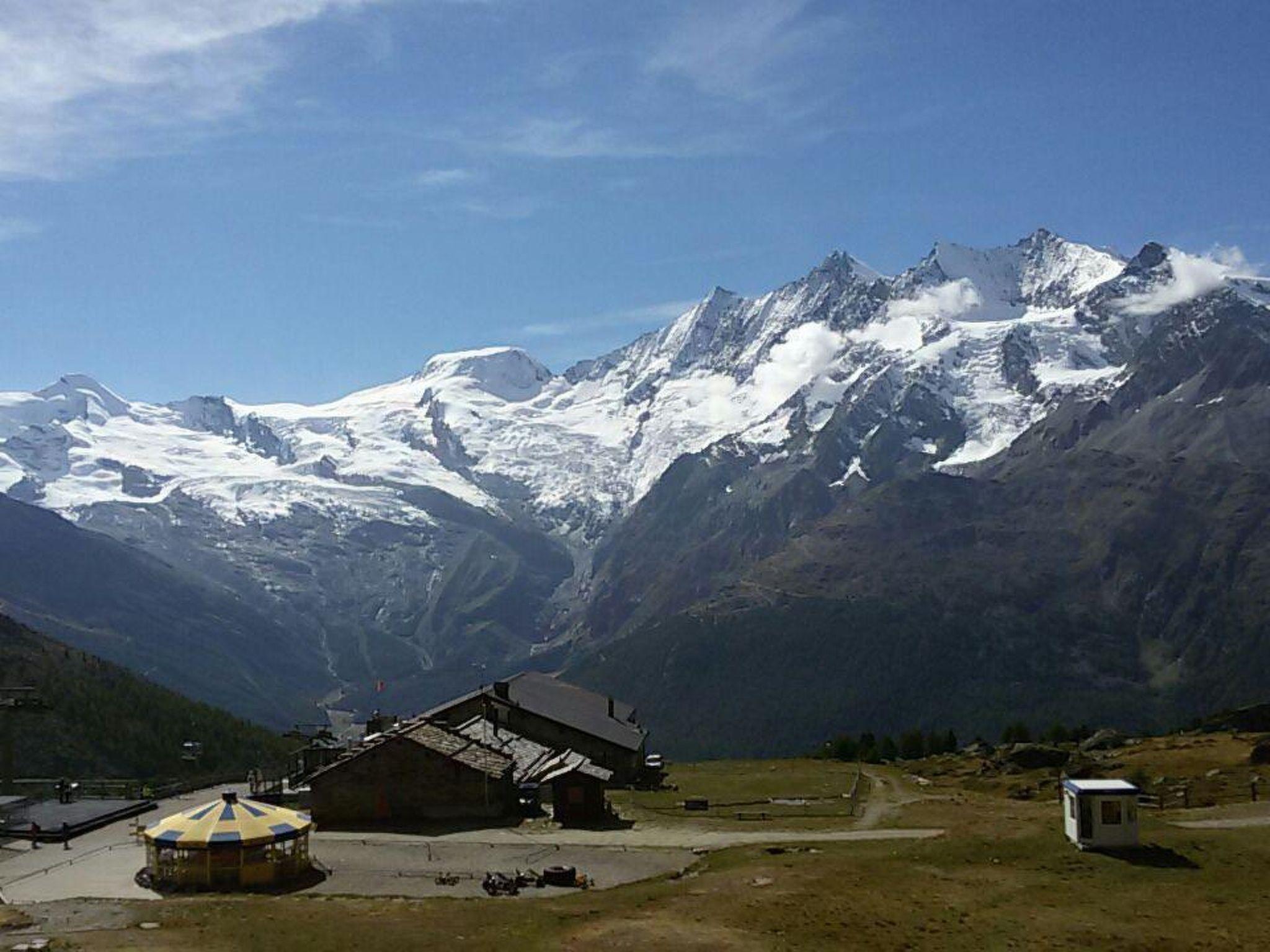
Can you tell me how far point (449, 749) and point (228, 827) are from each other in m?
23.7

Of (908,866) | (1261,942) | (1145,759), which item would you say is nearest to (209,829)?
(908,866)

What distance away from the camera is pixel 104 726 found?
440ft

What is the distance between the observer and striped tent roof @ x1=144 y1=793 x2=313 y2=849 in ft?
189

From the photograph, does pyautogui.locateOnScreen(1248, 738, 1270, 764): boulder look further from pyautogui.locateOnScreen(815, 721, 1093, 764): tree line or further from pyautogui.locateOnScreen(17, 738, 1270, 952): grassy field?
pyautogui.locateOnScreen(815, 721, 1093, 764): tree line

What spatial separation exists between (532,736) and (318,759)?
55.0ft

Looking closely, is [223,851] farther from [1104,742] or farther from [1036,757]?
[1104,742]

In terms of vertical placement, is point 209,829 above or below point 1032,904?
above

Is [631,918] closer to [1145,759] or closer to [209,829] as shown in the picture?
[209,829]

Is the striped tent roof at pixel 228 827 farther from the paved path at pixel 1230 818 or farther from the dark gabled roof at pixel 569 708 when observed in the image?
the dark gabled roof at pixel 569 708

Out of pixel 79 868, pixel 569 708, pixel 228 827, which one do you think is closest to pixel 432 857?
pixel 228 827

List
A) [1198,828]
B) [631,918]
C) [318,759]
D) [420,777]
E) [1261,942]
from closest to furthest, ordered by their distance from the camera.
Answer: [1261,942] → [631,918] → [1198,828] → [420,777] → [318,759]

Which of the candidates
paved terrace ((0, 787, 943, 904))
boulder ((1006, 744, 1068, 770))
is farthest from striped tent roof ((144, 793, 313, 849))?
boulder ((1006, 744, 1068, 770))

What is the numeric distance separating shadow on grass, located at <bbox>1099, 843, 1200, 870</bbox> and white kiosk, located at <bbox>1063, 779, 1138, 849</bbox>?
464mm

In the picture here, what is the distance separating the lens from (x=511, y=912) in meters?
50.9
